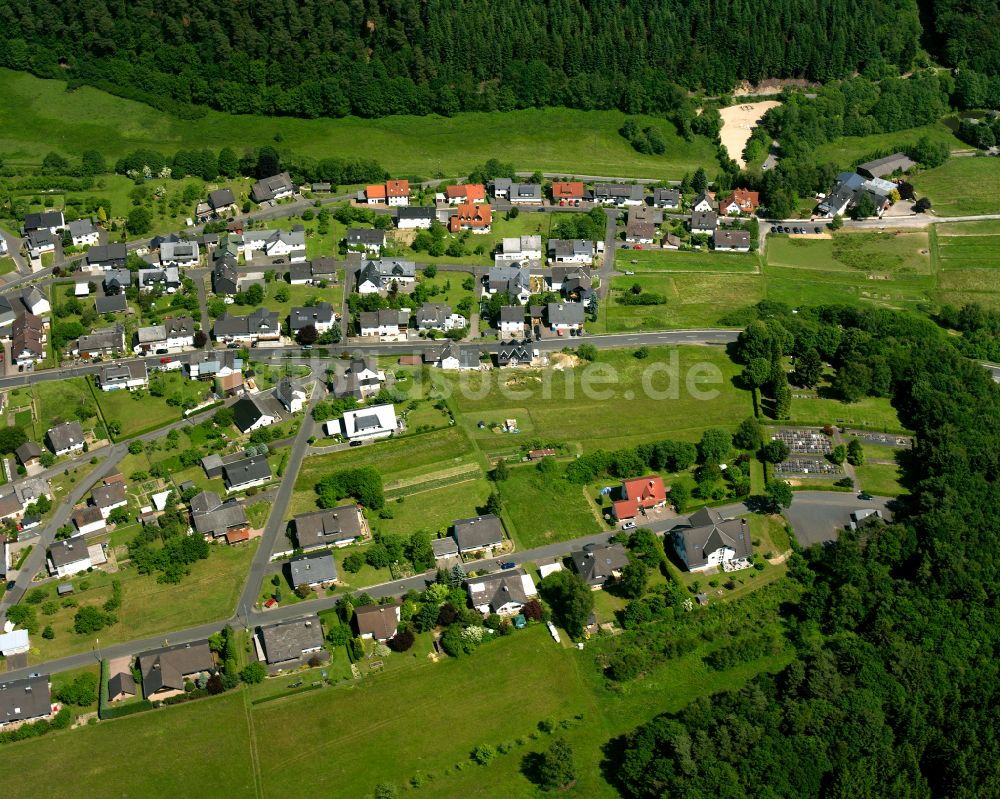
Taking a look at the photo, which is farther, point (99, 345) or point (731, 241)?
point (731, 241)

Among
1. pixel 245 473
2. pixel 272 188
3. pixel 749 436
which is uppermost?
pixel 272 188

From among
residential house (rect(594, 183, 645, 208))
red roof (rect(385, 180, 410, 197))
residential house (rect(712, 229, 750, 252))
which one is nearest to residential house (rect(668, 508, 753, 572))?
residential house (rect(712, 229, 750, 252))

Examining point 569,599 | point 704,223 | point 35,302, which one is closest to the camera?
point 569,599

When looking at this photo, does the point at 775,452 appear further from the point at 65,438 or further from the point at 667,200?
the point at 65,438

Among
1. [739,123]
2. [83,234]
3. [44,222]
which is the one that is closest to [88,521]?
[83,234]

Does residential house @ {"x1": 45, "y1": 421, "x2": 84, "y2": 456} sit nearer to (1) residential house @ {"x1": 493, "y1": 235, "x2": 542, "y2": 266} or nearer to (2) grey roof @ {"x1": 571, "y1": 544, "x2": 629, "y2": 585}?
(2) grey roof @ {"x1": 571, "y1": 544, "x2": 629, "y2": 585}

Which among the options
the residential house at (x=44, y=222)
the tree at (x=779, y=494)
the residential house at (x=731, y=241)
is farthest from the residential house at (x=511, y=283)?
the residential house at (x=44, y=222)

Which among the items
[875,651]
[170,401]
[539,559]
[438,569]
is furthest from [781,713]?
[170,401]
